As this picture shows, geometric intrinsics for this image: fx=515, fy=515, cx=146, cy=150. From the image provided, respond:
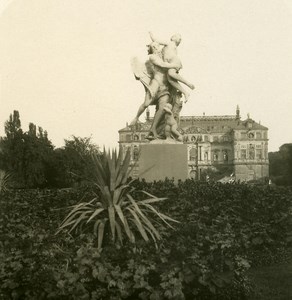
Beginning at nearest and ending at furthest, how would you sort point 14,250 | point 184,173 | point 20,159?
point 14,250 → point 184,173 → point 20,159

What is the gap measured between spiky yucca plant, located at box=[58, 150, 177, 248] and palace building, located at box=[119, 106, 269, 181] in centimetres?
8383

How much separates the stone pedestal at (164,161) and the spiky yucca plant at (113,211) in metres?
5.19

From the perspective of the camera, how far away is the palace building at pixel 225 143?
94.4 meters

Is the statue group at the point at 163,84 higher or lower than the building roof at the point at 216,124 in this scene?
lower

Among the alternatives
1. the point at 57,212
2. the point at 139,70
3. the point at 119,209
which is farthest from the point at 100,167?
the point at 139,70

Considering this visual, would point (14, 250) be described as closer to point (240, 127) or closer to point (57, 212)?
point (57, 212)

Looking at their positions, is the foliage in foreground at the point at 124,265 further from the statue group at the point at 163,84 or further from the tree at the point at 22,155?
the tree at the point at 22,155

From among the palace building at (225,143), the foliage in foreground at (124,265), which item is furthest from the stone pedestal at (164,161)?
the palace building at (225,143)

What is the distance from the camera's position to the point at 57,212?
798 cm

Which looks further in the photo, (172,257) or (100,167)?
(100,167)

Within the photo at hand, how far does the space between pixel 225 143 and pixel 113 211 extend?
93.9 meters

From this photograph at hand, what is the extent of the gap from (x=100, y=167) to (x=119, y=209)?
719mm

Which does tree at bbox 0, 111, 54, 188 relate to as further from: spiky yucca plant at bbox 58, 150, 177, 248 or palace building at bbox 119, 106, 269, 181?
palace building at bbox 119, 106, 269, 181

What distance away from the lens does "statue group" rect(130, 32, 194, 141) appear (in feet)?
42.0
